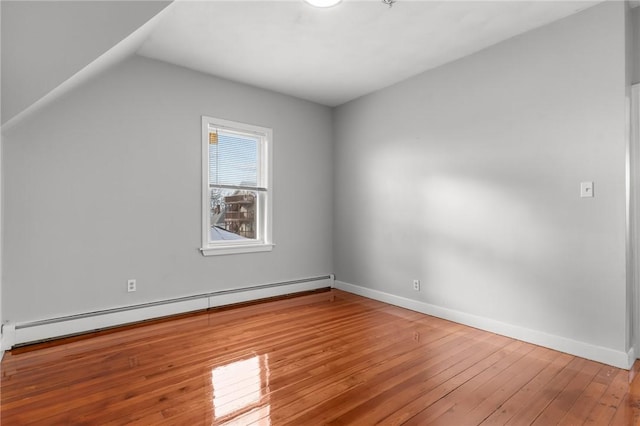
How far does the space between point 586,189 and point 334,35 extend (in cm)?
255

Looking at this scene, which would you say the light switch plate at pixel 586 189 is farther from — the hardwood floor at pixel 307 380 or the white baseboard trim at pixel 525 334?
the hardwood floor at pixel 307 380

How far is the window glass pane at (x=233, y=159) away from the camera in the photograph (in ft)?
13.5

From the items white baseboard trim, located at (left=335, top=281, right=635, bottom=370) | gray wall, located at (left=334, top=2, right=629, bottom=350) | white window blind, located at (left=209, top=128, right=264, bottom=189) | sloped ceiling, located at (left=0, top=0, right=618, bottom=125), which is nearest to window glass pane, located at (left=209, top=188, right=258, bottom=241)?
white window blind, located at (left=209, top=128, right=264, bottom=189)

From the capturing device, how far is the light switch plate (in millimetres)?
2705

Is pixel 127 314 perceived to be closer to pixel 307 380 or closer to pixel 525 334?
pixel 307 380

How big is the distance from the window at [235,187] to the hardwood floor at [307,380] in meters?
1.20

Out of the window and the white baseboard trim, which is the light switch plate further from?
the window

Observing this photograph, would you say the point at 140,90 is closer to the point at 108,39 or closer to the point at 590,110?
the point at 108,39

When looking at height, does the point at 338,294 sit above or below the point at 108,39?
below

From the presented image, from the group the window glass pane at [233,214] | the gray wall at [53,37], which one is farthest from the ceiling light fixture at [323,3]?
the window glass pane at [233,214]

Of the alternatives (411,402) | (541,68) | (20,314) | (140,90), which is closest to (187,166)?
(140,90)

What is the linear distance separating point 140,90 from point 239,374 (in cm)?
303

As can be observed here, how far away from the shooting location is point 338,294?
4852 millimetres

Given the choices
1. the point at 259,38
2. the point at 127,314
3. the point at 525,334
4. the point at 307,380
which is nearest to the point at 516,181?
the point at 525,334
